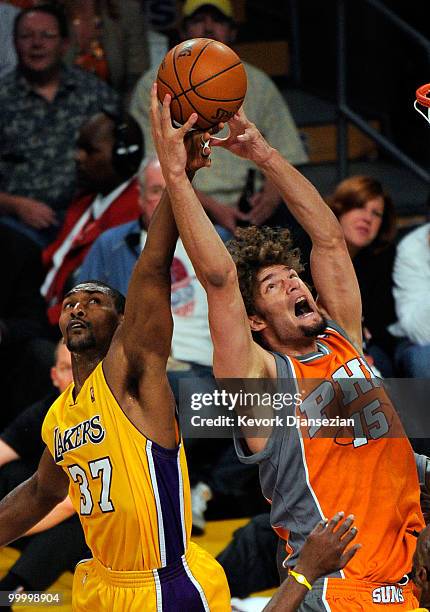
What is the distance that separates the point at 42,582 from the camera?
5.30 metres

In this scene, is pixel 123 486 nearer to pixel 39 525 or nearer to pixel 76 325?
pixel 76 325

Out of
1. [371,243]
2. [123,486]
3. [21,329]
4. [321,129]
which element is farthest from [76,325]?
[321,129]

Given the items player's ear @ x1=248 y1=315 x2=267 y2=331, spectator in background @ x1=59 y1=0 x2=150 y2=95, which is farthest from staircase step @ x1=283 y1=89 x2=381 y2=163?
player's ear @ x1=248 y1=315 x2=267 y2=331

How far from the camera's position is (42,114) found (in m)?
7.04

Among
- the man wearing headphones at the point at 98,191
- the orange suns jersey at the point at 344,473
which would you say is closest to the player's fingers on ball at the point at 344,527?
the orange suns jersey at the point at 344,473

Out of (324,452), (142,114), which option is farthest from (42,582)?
(142,114)

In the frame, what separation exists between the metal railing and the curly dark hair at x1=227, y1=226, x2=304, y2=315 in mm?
2952

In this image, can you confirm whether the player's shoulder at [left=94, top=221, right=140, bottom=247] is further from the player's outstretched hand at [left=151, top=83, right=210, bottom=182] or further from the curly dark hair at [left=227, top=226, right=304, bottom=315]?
the player's outstretched hand at [left=151, top=83, right=210, bottom=182]

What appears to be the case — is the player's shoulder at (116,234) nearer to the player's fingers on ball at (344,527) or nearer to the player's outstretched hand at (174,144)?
the player's outstretched hand at (174,144)

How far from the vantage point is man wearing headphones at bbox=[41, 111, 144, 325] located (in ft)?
21.5

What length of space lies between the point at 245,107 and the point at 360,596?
3594 millimetres

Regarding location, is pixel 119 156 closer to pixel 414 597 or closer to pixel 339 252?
pixel 339 252

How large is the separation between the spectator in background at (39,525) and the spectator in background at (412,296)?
164 centimetres

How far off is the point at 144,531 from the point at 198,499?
69.4 inches
